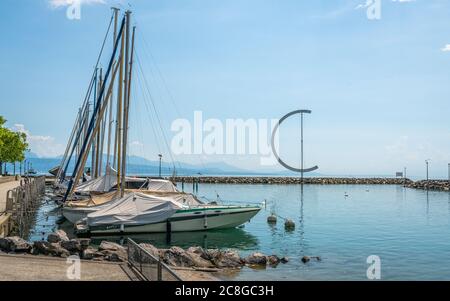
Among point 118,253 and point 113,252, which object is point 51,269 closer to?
point 113,252

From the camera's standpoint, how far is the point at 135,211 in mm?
32531

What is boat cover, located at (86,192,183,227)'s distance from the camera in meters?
31.6

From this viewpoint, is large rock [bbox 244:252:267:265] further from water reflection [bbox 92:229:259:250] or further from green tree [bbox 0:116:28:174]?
green tree [bbox 0:116:28:174]

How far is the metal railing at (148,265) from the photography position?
12086 mm

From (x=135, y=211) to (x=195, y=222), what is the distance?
434 centimetres

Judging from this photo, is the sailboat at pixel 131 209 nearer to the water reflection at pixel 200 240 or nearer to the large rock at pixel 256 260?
the water reflection at pixel 200 240

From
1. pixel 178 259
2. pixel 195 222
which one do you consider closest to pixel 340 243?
pixel 195 222

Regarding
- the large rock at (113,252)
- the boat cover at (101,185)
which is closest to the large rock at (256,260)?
the large rock at (113,252)

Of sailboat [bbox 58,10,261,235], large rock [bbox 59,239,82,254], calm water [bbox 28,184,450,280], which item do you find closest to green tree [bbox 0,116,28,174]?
calm water [bbox 28,184,450,280]

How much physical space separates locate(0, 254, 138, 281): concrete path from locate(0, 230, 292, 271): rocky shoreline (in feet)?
5.22

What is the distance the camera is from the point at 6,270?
1540 centimetres

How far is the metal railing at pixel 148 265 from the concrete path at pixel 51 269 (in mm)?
351
